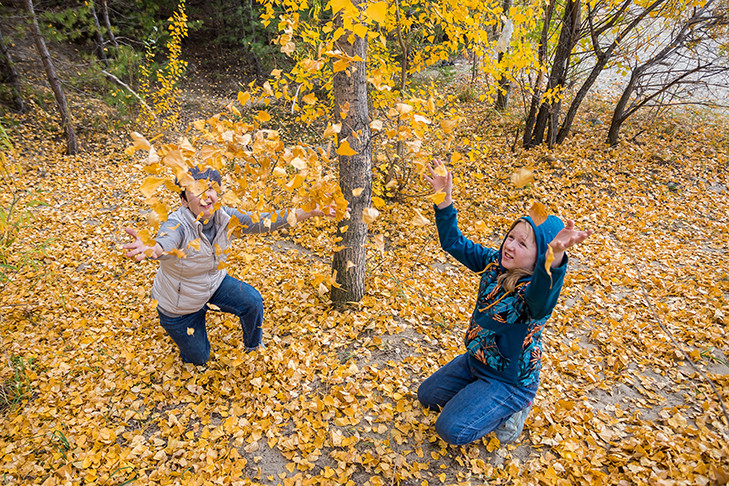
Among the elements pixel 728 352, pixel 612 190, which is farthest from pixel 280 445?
pixel 612 190

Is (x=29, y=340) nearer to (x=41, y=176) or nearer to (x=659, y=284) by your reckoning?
(x=41, y=176)

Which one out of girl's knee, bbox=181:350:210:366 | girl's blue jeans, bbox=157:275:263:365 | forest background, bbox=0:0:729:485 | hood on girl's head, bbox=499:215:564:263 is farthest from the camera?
girl's knee, bbox=181:350:210:366

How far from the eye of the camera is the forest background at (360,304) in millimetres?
2085

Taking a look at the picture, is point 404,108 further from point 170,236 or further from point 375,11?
point 170,236

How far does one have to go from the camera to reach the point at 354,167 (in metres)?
2.76

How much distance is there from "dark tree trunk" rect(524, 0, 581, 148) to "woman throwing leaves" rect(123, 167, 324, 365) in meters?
5.58

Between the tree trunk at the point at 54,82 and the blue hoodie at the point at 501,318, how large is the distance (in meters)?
7.50

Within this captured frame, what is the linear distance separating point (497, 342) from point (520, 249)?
0.62 meters

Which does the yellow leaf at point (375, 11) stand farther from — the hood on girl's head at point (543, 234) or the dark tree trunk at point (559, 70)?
the dark tree trunk at point (559, 70)

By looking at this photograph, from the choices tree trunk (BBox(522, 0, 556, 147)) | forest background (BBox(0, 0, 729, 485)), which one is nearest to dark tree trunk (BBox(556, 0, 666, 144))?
forest background (BBox(0, 0, 729, 485))

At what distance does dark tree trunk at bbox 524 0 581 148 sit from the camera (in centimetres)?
568

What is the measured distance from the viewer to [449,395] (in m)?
2.40

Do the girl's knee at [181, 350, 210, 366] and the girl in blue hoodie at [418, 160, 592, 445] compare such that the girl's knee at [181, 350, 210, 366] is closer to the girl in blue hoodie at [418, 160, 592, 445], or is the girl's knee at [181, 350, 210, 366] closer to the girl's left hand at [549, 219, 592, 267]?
the girl in blue hoodie at [418, 160, 592, 445]

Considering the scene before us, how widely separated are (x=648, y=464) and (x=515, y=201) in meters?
3.99
